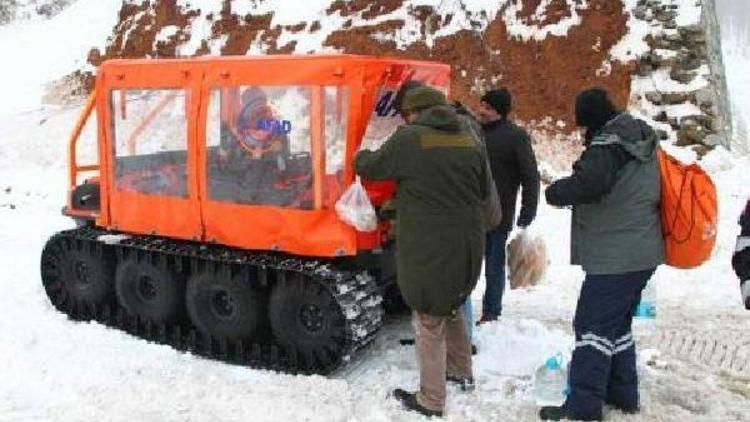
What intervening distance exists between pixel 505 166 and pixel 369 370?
6.03 ft

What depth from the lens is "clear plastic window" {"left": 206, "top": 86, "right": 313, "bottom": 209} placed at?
227 inches

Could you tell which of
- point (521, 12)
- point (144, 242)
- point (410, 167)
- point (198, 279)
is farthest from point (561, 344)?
point (521, 12)

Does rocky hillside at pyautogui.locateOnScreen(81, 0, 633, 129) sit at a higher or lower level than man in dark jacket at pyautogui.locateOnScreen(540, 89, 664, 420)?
higher

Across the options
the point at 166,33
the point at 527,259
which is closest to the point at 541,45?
the point at 166,33

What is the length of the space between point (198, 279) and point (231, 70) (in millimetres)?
1604

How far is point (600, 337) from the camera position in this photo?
16.1 ft

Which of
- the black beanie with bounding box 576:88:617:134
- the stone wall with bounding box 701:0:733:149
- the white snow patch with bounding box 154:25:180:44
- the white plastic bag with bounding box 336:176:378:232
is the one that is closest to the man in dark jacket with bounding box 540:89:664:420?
the black beanie with bounding box 576:88:617:134

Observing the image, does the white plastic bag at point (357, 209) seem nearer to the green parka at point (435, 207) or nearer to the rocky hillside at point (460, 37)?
the green parka at point (435, 207)

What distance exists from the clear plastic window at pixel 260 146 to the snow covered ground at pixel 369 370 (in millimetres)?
1267

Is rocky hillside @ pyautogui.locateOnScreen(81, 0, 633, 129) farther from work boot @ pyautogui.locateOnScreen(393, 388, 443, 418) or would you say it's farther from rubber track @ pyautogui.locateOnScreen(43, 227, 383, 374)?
work boot @ pyautogui.locateOnScreen(393, 388, 443, 418)

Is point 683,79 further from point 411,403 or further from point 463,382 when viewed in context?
point 411,403

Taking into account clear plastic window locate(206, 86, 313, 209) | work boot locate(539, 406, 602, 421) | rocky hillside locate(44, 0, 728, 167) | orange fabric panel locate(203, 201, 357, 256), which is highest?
rocky hillside locate(44, 0, 728, 167)

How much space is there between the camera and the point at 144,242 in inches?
263

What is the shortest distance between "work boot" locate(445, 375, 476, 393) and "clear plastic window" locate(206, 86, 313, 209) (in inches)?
59.2
